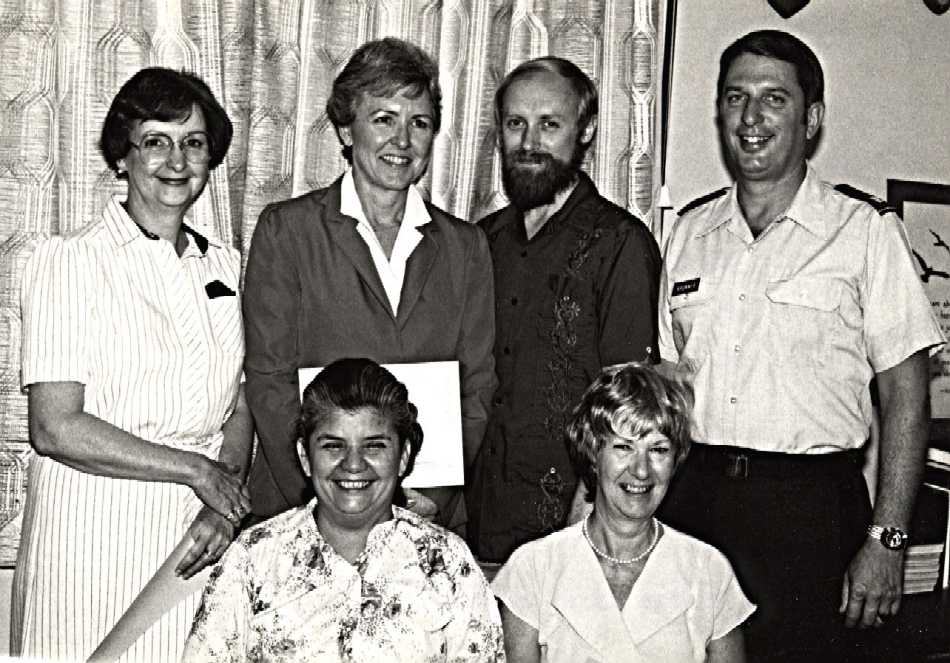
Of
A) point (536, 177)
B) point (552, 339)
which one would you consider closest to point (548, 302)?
point (552, 339)

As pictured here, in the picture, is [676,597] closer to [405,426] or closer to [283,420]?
[405,426]

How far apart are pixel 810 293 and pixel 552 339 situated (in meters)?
0.64

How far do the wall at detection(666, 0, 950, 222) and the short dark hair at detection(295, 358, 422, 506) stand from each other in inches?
75.5

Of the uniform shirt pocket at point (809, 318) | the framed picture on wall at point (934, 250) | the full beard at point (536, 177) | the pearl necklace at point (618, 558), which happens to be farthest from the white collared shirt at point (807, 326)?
the framed picture on wall at point (934, 250)

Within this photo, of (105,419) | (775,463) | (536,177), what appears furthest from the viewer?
(536,177)

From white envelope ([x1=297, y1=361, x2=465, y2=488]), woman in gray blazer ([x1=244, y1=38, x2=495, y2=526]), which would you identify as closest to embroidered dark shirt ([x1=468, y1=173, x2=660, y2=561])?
woman in gray blazer ([x1=244, y1=38, x2=495, y2=526])

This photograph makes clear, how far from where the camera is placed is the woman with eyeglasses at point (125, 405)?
2322 mm

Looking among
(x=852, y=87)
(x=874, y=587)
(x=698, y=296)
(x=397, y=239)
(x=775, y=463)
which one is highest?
(x=852, y=87)

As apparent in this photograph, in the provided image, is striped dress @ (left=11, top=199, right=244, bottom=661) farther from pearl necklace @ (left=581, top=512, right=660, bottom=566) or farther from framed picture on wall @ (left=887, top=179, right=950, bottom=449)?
framed picture on wall @ (left=887, top=179, right=950, bottom=449)

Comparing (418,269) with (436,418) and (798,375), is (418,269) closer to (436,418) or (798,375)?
(436,418)

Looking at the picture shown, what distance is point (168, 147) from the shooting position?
8.04 ft

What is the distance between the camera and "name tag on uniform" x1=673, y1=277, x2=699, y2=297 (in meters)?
2.70

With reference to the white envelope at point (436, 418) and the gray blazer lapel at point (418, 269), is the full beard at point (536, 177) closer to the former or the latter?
the gray blazer lapel at point (418, 269)

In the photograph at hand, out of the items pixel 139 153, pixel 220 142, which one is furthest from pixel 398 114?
pixel 139 153
